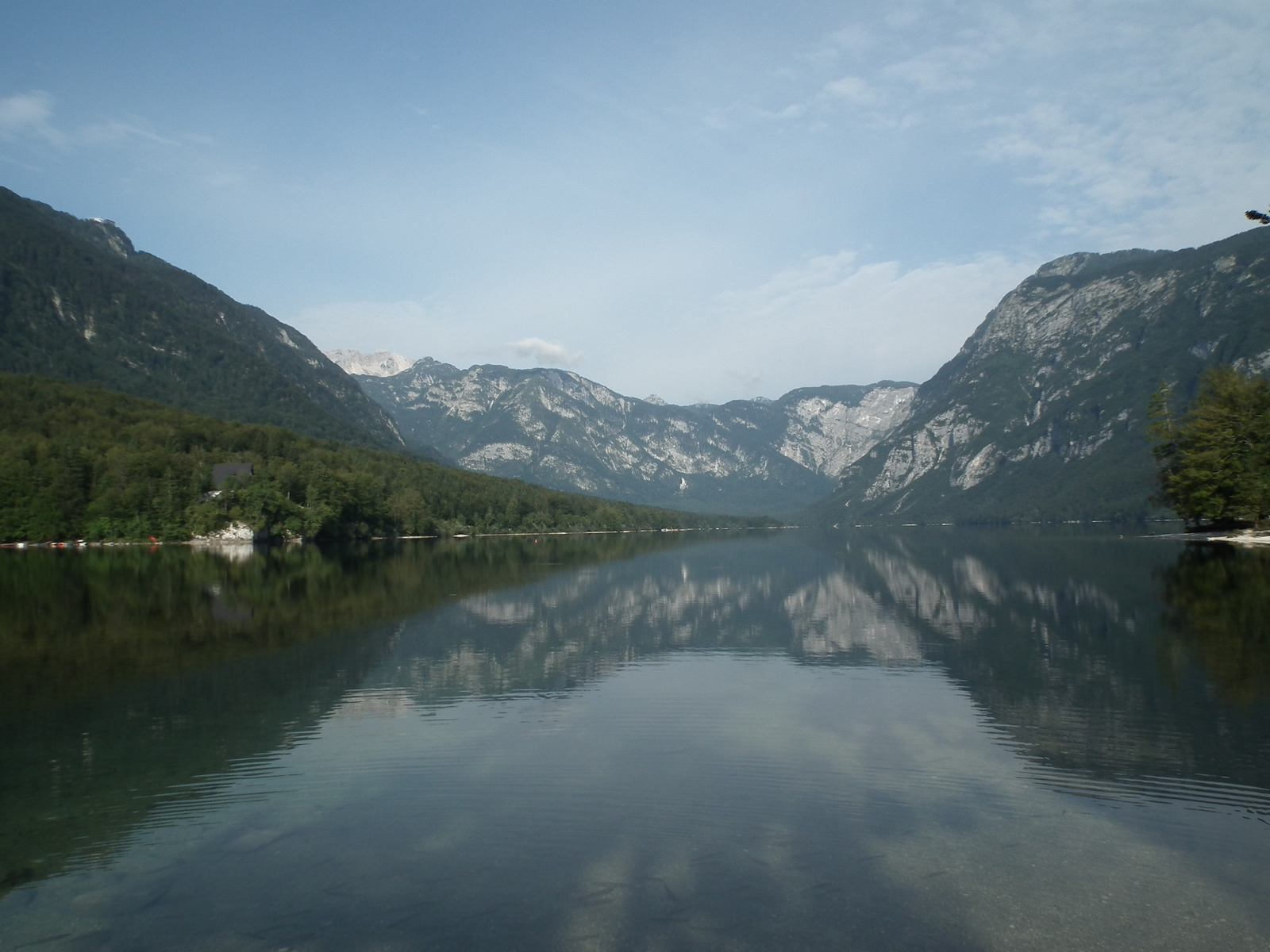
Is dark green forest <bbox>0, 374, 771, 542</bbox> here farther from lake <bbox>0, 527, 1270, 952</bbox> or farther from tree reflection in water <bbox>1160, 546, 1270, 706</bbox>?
tree reflection in water <bbox>1160, 546, 1270, 706</bbox>

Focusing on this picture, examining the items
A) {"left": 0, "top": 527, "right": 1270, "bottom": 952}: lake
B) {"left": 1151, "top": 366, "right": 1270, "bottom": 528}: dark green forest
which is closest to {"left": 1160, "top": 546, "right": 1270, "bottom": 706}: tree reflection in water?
{"left": 0, "top": 527, "right": 1270, "bottom": 952}: lake

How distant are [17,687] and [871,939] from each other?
21.3 metres

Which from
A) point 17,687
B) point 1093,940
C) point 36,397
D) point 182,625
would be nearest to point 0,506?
point 36,397

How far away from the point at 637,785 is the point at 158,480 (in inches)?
4749

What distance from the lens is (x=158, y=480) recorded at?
114812 mm

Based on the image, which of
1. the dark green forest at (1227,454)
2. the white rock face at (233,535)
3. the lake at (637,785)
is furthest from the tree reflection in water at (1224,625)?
the white rock face at (233,535)

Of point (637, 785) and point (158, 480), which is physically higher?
point (158, 480)

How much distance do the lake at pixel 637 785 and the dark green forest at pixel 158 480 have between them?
9058 cm

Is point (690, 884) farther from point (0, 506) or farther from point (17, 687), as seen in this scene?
point (0, 506)

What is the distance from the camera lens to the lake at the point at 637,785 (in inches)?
350

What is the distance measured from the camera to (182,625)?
31797mm

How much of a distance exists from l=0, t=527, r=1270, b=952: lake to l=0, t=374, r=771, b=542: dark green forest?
90.6 m

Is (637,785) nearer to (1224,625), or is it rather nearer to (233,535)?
(1224,625)

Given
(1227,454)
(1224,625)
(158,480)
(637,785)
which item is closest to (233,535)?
(158,480)
